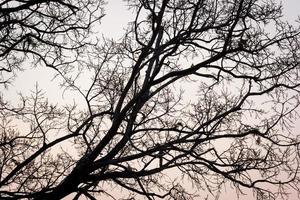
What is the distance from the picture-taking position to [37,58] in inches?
372

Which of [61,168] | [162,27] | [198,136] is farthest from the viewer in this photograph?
[61,168]

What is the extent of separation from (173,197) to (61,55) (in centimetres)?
428

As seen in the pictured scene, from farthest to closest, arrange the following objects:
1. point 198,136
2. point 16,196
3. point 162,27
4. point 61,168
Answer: point 61,168 → point 162,27 → point 198,136 → point 16,196

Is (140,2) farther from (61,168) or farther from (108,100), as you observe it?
(61,168)

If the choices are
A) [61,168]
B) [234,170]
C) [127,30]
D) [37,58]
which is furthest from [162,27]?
[61,168]

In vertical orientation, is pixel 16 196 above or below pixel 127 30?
below

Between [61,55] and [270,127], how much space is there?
5.10m

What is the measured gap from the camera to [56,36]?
359 inches

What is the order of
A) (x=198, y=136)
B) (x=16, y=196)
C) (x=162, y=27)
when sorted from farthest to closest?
1. (x=162, y=27)
2. (x=198, y=136)
3. (x=16, y=196)

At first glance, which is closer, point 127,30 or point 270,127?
point 270,127

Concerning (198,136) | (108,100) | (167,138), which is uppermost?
(108,100)

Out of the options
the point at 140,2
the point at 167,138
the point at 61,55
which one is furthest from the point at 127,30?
the point at 167,138

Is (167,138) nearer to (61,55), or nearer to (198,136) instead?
(198,136)

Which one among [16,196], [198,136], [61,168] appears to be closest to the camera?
[16,196]
